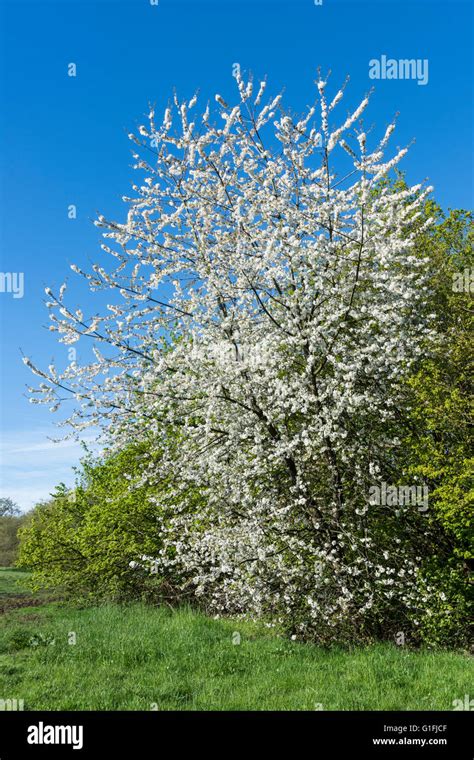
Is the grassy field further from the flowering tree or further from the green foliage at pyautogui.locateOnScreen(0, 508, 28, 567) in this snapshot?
the green foliage at pyautogui.locateOnScreen(0, 508, 28, 567)

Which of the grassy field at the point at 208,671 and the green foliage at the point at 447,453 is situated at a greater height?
the green foliage at the point at 447,453

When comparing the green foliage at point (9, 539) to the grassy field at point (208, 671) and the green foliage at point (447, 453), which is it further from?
the green foliage at point (447, 453)

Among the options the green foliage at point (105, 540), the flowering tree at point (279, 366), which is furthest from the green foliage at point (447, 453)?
the green foliage at point (105, 540)

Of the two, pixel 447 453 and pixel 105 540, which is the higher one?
pixel 447 453

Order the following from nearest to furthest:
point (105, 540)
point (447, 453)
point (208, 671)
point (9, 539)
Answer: point (208, 671)
point (447, 453)
point (105, 540)
point (9, 539)

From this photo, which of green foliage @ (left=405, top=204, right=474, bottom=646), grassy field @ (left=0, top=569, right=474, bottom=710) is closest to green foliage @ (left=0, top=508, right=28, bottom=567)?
grassy field @ (left=0, top=569, right=474, bottom=710)

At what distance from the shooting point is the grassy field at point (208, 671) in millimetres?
7555

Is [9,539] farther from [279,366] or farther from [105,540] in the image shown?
[279,366]

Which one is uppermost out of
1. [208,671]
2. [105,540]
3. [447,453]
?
[447,453]

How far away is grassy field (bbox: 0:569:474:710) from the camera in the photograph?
24.8ft

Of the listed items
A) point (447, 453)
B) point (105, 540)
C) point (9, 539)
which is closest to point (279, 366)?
point (447, 453)

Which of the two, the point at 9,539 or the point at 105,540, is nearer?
the point at 105,540

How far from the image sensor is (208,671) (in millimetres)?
8992

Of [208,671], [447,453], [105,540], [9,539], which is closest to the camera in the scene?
[208,671]
